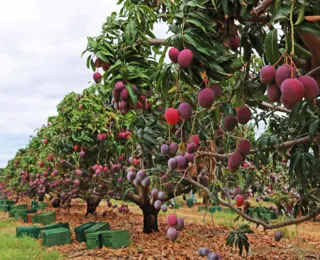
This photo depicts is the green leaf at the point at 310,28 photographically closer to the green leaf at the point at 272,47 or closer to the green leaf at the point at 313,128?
the green leaf at the point at 272,47

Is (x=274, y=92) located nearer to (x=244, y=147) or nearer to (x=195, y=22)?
(x=195, y=22)

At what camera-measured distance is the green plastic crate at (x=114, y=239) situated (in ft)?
20.8

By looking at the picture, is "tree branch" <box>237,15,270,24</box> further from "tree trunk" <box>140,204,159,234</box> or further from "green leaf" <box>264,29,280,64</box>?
"tree trunk" <box>140,204,159,234</box>

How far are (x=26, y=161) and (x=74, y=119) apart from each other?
21.6 ft

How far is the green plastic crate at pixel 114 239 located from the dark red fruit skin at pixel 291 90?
5.72 metres

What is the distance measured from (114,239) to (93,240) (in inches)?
15.0

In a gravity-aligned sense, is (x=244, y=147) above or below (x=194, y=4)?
below

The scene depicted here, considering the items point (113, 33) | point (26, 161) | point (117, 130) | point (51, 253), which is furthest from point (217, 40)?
point (26, 161)

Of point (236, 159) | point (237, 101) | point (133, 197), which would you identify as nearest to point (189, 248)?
point (133, 197)

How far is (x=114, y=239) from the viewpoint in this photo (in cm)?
634

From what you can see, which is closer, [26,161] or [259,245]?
[259,245]

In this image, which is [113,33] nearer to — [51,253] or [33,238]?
[51,253]

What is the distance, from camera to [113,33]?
9.44 ft

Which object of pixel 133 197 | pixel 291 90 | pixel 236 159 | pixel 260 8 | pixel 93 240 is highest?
pixel 260 8
